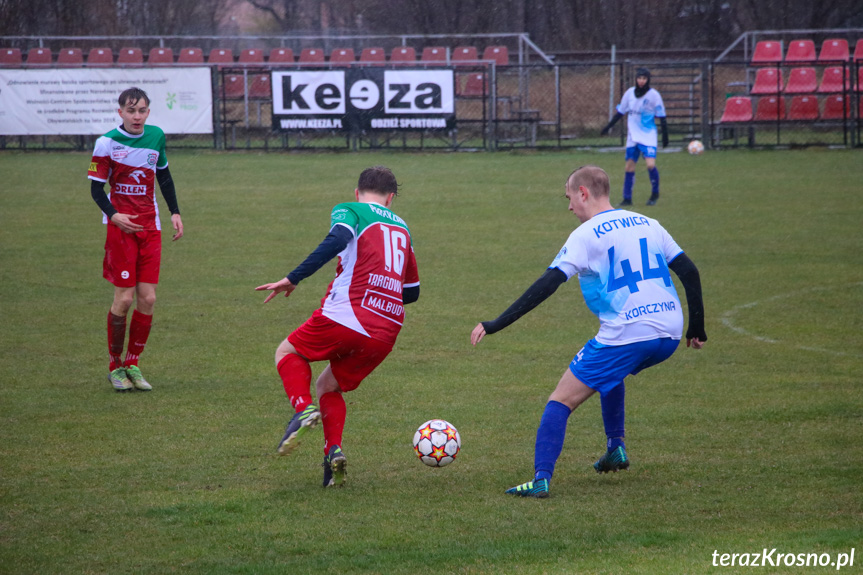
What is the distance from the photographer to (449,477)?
5.16 meters

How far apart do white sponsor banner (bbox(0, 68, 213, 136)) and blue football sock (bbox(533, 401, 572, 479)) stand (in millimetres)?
20840

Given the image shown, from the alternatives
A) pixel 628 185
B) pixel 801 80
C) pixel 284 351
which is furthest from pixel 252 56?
pixel 284 351

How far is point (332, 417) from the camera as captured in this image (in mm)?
5020

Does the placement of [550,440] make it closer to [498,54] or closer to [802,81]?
[802,81]

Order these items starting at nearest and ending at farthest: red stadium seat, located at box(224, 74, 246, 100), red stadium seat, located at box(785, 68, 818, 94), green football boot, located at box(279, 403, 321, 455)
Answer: green football boot, located at box(279, 403, 321, 455), red stadium seat, located at box(785, 68, 818, 94), red stadium seat, located at box(224, 74, 246, 100)

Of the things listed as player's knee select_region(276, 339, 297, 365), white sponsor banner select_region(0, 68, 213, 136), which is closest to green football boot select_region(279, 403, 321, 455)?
player's knee select_region(276, 339, 297, 365)

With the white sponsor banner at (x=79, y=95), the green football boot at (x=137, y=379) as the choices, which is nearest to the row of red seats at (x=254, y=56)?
the white sponsor banner at (x=79, y=95)

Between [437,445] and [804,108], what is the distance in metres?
22.9

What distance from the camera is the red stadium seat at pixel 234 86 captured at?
2667cm

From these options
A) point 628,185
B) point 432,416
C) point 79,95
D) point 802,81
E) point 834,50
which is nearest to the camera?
point 432,416

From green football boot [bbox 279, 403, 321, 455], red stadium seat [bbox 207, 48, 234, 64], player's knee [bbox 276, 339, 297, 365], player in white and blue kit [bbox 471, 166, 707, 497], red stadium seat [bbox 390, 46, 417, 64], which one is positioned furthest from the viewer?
red stadium seat [bbox 207, 48, 234, 64]

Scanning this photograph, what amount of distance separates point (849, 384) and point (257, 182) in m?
14.3

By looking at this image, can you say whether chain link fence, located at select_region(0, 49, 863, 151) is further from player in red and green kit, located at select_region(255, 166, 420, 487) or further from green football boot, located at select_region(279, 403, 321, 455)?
green football boot, located at select_region(279, 403, 321, 455)

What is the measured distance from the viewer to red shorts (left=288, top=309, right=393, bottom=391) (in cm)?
488
